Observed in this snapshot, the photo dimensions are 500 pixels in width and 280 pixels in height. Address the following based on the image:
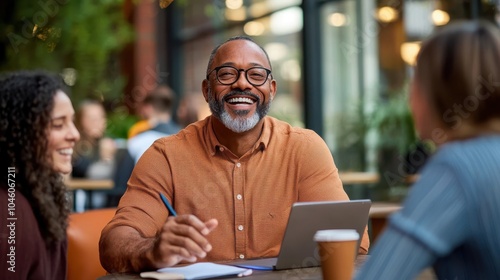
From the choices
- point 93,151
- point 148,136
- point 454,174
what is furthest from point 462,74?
point 93,151

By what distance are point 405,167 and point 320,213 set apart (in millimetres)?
5502

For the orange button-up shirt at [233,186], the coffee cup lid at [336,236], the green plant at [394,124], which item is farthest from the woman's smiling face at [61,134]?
the green plant at [394,124]

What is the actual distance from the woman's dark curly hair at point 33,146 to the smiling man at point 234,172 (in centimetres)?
17

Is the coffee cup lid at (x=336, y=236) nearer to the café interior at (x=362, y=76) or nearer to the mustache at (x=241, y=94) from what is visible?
the mustache at (x=241, y=94)

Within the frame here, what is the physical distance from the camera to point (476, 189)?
1.28 m

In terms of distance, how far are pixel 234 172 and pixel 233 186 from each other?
0.05 metres

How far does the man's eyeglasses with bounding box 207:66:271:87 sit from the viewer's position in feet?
8.89

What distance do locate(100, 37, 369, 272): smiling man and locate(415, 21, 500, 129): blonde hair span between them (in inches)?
42.7

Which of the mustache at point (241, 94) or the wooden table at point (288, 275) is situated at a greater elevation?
the mustache at point (241, 94)

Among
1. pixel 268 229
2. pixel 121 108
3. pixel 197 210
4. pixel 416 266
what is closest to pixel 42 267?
pixel 197 210

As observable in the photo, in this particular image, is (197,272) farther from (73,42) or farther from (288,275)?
(73,42)

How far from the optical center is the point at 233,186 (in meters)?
2.60

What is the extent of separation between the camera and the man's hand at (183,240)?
1.85 metres

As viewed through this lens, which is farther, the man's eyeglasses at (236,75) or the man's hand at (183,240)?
the man's eyeglasses at (236,75)
